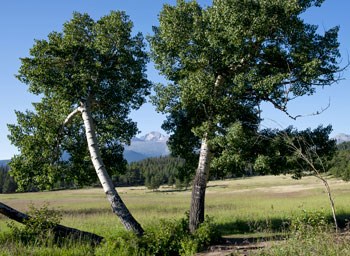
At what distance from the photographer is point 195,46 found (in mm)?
17156

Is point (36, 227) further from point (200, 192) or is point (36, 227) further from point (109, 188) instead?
point (200, 192)

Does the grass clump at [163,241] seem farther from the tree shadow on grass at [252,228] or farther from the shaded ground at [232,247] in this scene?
the tree shadow on grass at [252,228]

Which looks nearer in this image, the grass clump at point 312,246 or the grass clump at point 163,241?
the grass clump at point 312,246

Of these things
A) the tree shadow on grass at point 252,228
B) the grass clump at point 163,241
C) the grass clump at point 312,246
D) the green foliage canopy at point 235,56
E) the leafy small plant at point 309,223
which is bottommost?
the tree shadow on grass at point 252,228

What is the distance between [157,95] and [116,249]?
8.48 m

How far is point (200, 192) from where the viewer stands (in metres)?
17.2

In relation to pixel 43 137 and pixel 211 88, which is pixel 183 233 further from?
pixel 43 137

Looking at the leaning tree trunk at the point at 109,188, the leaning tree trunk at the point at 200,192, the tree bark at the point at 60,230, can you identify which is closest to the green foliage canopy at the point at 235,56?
the leaning tree trunk at the point at 200,192

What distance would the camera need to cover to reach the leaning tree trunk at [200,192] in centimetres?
1681

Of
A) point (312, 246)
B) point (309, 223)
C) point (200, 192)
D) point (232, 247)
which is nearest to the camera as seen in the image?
point (312, 246)

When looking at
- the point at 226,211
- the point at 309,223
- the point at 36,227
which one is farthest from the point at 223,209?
the point at 309,223

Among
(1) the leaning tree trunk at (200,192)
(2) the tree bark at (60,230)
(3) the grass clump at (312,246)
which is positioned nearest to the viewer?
(3) the grass clump at (312,246)

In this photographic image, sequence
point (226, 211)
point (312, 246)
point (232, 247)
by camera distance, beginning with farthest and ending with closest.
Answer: point (226, 211)
point (232, 247)
point (312, 246)

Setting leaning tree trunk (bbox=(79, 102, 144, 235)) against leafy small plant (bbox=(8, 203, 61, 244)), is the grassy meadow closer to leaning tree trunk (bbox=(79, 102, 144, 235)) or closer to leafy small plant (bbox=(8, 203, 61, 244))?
leaning tree trunk (bbox=(79, 102, 144, 235))
